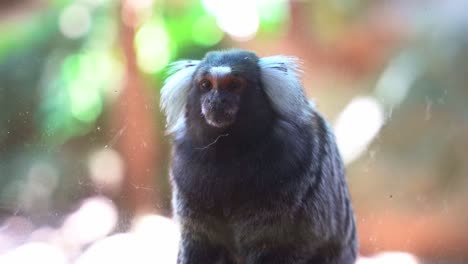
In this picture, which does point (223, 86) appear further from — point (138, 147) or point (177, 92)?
point (138, 147)

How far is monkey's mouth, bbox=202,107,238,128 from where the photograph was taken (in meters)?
1.82

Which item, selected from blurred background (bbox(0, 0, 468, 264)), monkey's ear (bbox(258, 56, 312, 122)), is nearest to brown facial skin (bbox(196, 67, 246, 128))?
monkey's ear (bbox(258, 56, 312, 122))

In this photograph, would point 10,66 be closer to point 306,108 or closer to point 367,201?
point 306,108

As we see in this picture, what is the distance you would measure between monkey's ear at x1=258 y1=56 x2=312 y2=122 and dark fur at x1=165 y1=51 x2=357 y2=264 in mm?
23

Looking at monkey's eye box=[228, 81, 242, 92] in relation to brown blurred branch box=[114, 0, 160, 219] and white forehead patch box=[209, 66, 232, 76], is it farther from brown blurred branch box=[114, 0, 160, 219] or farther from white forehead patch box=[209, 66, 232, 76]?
brown blurred branch box=[114, 0, 160, 219]

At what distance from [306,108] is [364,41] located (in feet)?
2.16

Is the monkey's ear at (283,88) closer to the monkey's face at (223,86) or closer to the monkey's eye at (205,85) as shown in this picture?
the monkey's face at (223,86)

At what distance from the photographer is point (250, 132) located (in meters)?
1.89

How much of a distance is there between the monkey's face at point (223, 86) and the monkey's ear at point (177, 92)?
77 millimetres

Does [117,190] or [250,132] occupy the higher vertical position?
[250,132]

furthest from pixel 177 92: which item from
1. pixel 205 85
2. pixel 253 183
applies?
pixel 253 183

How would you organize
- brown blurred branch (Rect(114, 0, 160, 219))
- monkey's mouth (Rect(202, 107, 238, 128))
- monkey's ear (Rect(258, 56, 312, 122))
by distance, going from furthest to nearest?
brown blurred branch (Rect(114, 0, 160, 219))
monkey's ear (Rect(258, 56, 312, 122))
monkey's mouth (Rect(202, 107, 238, 128))

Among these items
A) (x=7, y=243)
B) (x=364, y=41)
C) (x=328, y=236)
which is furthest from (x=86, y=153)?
(x=364, y=41)

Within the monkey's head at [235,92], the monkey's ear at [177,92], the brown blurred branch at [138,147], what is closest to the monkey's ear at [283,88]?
the monkey's head at [235,92]
